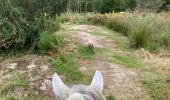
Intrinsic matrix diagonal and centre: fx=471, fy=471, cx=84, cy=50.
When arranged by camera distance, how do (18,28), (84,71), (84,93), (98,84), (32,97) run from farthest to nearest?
1. (18,28)
2. (84,71)
3. (32,97)
4. (98,84)
5. (84,93)

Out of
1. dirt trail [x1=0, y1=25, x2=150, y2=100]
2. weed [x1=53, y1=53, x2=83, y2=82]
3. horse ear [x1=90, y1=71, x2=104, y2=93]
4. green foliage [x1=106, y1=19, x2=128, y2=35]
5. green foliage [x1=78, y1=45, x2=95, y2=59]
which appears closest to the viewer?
horse ear [x1=90, y1=71, x2=104, y2=93]

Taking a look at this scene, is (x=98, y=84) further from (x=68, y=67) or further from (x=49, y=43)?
(x=49, y=43)

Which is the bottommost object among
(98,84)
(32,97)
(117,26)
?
(32,97)

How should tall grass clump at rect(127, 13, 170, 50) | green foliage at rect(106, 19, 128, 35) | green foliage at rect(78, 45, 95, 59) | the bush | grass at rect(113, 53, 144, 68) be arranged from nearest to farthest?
1. grass at rect(113, 53, 144, 68)
2. green foliage at rect(78, 45, 95, 59)
3. the bush
4. tall grass clump at rect(127, 13, 170, 50)
5. green foliage at rect(106, 19, 128, 35)

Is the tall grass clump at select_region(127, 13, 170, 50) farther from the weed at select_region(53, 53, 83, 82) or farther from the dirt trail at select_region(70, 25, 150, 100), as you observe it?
the weed at select_region(53, 53, 83, 82)

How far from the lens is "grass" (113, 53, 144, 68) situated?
7.79 m

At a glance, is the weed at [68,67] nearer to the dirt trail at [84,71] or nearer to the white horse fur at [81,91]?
the dirt trail at [84,71]

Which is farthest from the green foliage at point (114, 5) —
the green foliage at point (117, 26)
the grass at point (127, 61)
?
the grass at point (127, 61)

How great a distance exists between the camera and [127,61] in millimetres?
8031

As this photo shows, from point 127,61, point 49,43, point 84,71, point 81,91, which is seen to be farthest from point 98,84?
point 49,43

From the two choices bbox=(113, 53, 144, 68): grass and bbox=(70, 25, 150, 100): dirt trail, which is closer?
bbox=(70, 25, 150, 100): dirt trail

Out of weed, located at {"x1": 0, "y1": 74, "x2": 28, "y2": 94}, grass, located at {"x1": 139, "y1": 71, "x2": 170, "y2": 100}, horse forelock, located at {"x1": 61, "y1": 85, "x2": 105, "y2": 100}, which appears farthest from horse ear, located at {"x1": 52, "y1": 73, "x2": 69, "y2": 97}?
weed, located at {"x1": 0, "y1": 74, "x2": 28, "y2": 94}

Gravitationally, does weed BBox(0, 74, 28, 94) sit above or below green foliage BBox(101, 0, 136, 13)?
above

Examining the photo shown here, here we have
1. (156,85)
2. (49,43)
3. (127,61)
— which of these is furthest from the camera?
(49,43)
